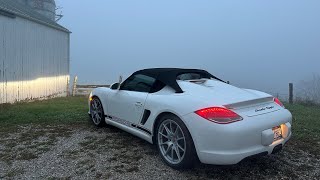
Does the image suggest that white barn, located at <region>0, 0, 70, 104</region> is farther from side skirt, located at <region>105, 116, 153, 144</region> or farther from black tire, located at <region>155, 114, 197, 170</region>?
black tire, located at <region>155, 114, 197, 170</region>

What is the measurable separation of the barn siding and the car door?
25.9ft

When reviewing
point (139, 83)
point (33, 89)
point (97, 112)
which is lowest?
point (97, 112)

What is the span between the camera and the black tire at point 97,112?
6.57 meters

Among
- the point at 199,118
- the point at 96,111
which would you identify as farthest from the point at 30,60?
the point at 199,118

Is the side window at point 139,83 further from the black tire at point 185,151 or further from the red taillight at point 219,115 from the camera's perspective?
the red taillight at point 219,115

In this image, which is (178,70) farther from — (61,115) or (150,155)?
(61,115)

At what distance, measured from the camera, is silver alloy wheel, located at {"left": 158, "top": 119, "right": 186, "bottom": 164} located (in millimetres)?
4395

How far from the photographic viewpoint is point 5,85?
40.8 feet

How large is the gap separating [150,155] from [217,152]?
1.36 m

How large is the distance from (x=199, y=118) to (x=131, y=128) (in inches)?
67.3

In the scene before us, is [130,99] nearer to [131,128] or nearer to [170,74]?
[131,128]

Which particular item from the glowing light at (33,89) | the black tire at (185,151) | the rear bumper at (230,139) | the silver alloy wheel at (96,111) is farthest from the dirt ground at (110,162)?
the glowing light at (33,89)

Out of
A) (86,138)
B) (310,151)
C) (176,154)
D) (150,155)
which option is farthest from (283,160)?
(86,138)

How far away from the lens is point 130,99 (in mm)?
5504
